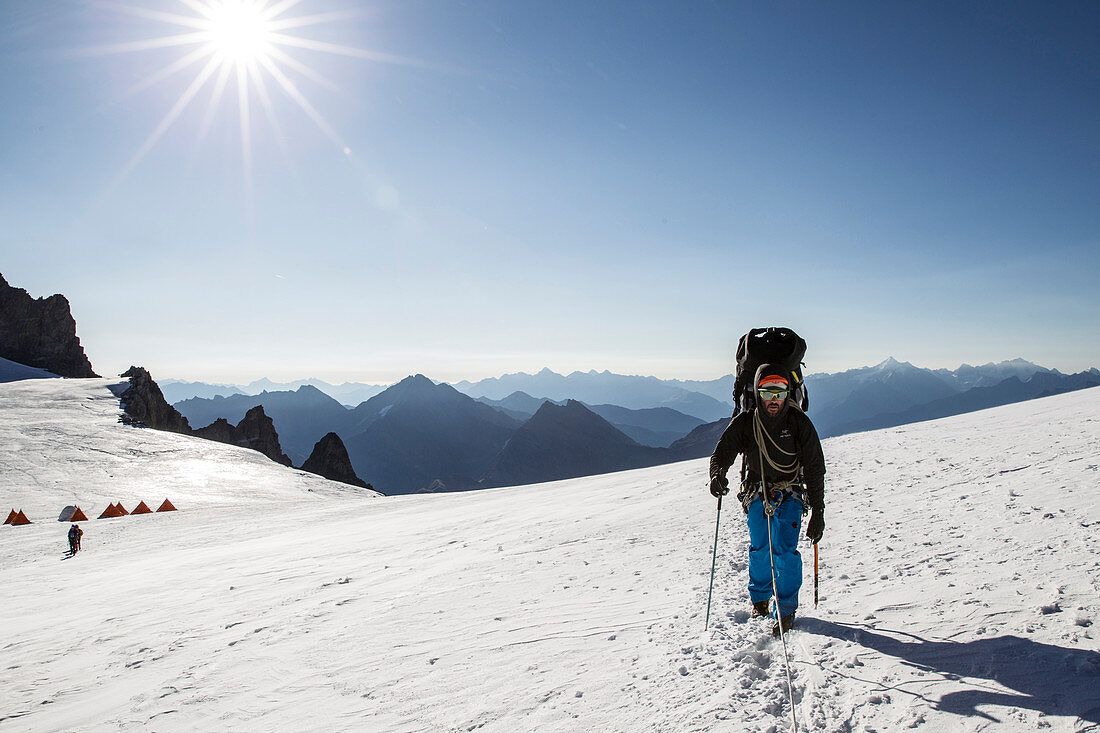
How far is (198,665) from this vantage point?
520cm

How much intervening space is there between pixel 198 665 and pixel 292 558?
5.37 meters

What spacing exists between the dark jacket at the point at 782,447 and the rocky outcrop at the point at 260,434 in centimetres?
10006

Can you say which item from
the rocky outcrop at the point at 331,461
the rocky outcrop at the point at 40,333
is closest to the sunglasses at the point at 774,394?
the rocky outcrop at the point at 331,461

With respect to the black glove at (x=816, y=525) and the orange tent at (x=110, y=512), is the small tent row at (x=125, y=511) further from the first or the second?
the black glove at (x=816, y=525)

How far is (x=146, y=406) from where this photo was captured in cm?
5703

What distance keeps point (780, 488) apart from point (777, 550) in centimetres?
60

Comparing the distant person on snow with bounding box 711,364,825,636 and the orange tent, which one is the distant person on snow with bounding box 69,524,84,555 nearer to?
the orange tent

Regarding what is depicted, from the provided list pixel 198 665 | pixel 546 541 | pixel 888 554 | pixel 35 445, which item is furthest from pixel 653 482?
pixel 35 445

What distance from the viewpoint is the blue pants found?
461 cm

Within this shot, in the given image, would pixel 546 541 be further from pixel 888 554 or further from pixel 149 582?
pixel 149 582

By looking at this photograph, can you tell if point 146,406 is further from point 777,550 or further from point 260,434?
point 777,550

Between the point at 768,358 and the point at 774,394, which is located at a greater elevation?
the point at 768,358

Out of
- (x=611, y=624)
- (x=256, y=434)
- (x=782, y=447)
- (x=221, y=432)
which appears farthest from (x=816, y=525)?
(x=256, y=434)

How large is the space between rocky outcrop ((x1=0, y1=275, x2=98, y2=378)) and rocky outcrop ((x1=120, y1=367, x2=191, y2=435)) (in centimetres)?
4899
